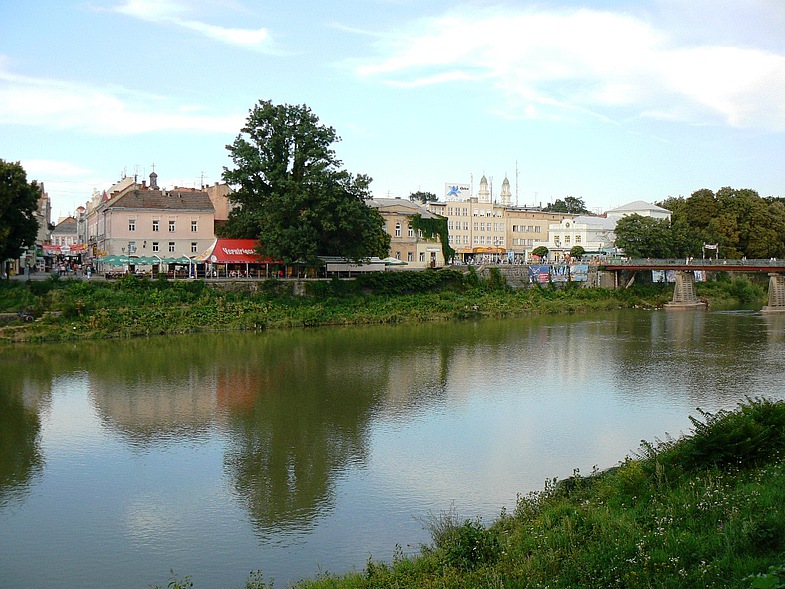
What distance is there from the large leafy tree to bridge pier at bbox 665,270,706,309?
26.9 m

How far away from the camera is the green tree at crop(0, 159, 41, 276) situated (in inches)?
1490

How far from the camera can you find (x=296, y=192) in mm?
45656

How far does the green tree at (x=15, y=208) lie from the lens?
37844 mm

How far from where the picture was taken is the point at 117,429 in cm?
2175

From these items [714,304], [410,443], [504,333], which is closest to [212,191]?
[504,333]

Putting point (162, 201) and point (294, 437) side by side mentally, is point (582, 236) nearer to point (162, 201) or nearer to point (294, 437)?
point (162, 201)

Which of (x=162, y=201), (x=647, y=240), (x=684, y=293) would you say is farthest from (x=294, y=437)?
(x=647, y=240)

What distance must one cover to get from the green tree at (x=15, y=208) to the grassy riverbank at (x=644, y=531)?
3109 centimetres

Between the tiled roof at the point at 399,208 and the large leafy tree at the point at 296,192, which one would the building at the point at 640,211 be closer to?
the tiled roof at the point at 399,208

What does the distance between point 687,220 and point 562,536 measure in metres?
75.4

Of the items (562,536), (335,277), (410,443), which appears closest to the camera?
(562,536)

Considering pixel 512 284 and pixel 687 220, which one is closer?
pixel 512 284

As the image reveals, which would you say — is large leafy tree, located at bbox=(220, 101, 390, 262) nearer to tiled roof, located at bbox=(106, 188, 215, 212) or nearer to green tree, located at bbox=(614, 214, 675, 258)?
tiled roof, located at bbox=(106, 188, 215, 212)

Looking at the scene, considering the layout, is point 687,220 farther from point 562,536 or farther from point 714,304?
point 562,536
